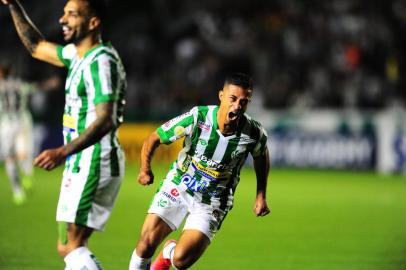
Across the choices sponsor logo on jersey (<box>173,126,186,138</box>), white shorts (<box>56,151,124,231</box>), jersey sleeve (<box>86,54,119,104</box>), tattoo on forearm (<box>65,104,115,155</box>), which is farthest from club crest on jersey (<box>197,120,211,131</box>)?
tattoo on forearm (<box>65,104,115,155</box>)

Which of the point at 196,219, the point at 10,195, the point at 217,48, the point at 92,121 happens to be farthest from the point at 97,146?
the point at 217,48

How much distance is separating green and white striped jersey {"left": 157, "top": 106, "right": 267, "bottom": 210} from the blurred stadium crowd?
50.7 feet

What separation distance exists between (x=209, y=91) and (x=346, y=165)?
4204mm

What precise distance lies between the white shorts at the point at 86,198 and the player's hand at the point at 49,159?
0.42 m

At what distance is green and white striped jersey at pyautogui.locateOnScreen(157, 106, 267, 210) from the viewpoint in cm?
611

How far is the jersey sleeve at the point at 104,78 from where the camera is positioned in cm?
462

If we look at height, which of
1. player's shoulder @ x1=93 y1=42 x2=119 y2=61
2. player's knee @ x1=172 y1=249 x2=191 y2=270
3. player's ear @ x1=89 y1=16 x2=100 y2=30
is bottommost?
player's knee @ x1=172 y1=249 x2=191 y2=270

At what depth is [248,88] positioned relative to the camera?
5.86 meters

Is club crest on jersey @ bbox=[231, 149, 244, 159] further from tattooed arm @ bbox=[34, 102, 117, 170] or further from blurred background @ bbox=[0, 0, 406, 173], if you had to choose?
blurred background @ bbox=[0, 0, 406, 173]

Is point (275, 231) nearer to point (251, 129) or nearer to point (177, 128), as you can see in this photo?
point (251, 129)

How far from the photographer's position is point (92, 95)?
469 cm

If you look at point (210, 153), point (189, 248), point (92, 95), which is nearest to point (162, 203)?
point (189, 248)

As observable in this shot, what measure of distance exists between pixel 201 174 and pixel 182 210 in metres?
0.31

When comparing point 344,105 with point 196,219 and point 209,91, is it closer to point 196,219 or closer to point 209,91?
point 209,91
